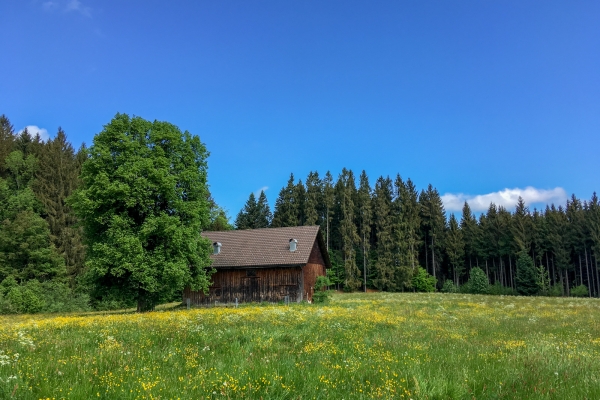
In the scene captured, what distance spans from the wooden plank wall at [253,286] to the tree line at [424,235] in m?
31.3

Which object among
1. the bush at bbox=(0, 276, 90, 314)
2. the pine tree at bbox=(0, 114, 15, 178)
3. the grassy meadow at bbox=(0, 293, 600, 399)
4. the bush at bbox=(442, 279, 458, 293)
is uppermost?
the pine tree at bbox=(0, 114, 15, 178)

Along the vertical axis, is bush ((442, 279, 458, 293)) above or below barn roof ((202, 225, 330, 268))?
below

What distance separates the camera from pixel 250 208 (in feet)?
280

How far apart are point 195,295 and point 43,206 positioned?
78.4 ft

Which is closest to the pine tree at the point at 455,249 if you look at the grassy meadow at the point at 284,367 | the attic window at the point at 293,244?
the attic window at the point at 293,244

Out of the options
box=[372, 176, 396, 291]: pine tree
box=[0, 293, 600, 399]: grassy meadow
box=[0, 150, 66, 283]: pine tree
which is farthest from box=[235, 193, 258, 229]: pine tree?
box=[0, 293, 600, 399]: grassy meadow

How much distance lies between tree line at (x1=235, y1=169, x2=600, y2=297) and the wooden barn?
29719 millimetres

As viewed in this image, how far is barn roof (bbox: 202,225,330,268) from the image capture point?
38.9m

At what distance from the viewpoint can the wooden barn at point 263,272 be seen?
3850cm

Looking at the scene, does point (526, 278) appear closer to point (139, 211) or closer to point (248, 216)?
point (248, 216)

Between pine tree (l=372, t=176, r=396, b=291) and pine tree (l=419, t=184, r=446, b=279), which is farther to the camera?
pine tree (l=419, t=184, r=446, b=279)

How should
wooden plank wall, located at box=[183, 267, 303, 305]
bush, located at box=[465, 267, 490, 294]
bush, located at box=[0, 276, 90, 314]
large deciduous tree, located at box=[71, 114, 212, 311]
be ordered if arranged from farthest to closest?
1. bush, located at box=[465, 267, 490, 294]
2. wooden plank wall, located at box=[183, 267, 303, 305]
3. bush, located at box=[0, 276, 90, 314]
4. large deciduous tree, located at box=[71, 114, 212, 311]

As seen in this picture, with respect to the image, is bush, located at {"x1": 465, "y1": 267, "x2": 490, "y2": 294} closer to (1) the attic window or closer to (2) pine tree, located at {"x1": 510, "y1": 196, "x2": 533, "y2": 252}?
(2) pine tree, located at {"x1": 510, "y1": 196, "x2": 533, "y2": 252}

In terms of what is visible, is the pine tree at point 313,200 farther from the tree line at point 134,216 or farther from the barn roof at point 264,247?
the tree line at point 134,216
